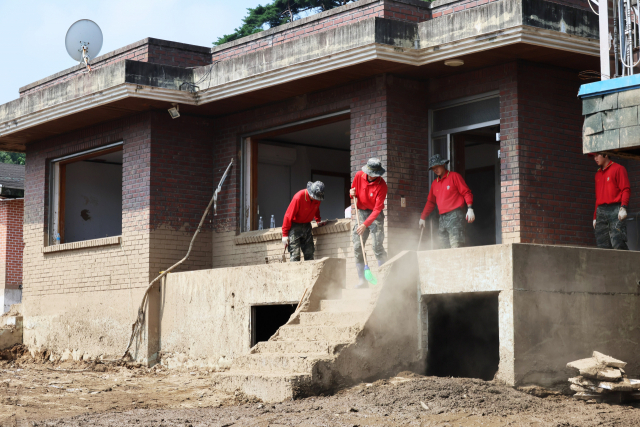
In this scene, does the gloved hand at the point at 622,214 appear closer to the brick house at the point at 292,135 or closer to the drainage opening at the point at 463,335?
the brick house at the point at 292,135

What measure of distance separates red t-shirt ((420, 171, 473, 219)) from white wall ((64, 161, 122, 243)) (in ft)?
25.4

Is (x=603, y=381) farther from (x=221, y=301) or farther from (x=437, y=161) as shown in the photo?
(x=221, y=301)

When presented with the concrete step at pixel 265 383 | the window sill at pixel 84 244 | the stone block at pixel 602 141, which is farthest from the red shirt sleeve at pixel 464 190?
the window sill at pixel 84 244

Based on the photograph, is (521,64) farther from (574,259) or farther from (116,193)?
(116,193)

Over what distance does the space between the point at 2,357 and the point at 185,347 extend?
14.8 feet

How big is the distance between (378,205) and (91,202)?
7791mm

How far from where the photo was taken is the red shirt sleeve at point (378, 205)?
10.6m

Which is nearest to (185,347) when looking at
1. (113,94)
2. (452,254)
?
(113,94)

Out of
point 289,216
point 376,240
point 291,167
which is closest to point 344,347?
point 376,240

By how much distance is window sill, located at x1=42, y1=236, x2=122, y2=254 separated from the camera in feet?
46.2

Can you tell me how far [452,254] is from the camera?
30.7ft

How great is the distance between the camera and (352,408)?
802 cm

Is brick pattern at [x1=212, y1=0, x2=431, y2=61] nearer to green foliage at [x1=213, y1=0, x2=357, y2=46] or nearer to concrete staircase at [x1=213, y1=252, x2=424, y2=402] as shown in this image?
concrete staircase at [x1=213, y1=252, x2=424, y2=402]

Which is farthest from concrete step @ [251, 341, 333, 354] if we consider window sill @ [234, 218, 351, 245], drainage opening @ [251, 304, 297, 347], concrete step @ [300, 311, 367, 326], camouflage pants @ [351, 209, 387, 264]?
window sill @ [234, 218, 351, 245]
